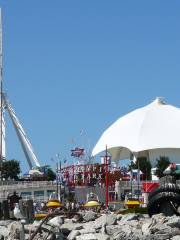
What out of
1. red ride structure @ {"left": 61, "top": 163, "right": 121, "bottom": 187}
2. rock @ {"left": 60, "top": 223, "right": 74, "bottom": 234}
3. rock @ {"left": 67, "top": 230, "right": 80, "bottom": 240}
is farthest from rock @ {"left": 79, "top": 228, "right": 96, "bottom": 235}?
red ride structure @ {"left": 61, "top": 163, "right": 121, "bottom": 187}

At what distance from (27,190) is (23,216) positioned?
59400 mm

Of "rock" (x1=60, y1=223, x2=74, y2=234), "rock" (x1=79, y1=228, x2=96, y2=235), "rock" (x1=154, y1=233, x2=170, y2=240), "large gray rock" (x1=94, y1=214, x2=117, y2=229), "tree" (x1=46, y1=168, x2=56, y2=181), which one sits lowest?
"rock" (x1=154, y1=233, x2=170, y2=240)

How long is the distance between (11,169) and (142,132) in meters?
27.2

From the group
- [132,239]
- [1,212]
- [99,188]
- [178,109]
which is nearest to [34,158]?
[178,109]

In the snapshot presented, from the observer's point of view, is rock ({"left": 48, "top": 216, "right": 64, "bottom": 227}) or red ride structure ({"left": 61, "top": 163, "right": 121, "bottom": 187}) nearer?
rock ({"left": 48, "top": 216, "right": 64, "bottom": 227})

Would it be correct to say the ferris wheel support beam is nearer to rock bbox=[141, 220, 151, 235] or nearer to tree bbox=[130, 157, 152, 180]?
tree bbox=[130, 157, 152, 180]

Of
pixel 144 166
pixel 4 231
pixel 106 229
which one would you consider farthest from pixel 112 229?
pixel 144 166

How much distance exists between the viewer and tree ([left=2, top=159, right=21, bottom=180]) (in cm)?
13548

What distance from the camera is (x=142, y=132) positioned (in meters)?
124

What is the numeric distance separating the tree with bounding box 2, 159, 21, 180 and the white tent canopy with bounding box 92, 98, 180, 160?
17.4 metres

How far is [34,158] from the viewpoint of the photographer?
151m

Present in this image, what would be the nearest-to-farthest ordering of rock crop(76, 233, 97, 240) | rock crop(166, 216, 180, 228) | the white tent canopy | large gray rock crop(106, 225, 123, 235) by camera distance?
rock crop(76, 233, 97, 240)
rock crop(166, 216, 180, 228)
large gray rock crop(106, 225, 123, 235)
the white tent canopy

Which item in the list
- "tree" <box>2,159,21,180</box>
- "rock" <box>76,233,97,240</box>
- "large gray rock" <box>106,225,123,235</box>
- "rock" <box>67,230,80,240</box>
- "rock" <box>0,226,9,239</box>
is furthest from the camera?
"tree" <box>2,159,21,180</box>

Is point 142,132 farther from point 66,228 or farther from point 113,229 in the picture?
point 113,229
